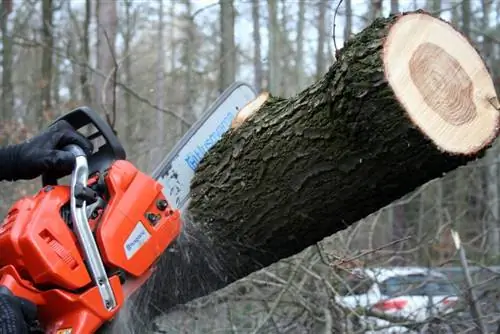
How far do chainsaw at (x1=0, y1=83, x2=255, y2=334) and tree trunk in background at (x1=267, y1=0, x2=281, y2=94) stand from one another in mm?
11262

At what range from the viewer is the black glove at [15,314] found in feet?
6.23

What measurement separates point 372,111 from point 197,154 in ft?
3.36

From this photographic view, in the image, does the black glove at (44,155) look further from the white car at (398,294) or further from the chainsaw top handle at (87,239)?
the white car at (398,294)

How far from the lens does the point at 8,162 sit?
2422mm

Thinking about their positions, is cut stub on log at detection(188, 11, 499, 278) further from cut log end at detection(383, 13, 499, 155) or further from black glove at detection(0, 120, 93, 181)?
black glove at detection(0, 120, 93, 181)

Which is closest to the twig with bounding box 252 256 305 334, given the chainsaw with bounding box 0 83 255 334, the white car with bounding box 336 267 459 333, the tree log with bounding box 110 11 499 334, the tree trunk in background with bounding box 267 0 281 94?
the white car with bounding box 336 267 459 333

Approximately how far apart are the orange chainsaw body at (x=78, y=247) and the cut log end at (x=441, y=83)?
1.05 meters

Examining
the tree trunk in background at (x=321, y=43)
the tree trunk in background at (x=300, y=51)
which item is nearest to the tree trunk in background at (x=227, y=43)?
the tree trunk in background at (x=321, y=43)

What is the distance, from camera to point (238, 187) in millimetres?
2559

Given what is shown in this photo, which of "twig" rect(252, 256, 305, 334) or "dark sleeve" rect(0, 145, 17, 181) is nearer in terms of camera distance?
"dark sleeve" rect(0, 145, 17, 181)

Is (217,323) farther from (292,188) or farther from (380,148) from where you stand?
(380,148)

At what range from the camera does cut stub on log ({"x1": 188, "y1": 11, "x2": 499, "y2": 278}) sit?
2.00 meters

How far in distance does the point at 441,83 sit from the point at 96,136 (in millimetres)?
1362

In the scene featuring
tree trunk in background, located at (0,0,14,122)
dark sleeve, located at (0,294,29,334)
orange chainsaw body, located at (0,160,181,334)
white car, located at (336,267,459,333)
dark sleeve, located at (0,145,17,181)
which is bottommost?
white car, located at (336,267,459,333)
